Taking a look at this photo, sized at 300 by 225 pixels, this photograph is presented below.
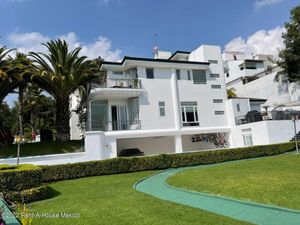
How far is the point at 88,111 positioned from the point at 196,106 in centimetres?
1228

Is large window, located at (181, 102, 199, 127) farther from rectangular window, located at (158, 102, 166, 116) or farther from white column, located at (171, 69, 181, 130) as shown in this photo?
rectangular window, located at (158, 102, 166, 116)

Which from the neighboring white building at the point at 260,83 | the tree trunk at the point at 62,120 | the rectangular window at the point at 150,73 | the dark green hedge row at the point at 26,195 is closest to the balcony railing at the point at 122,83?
the rectangular window at the point at 150,73

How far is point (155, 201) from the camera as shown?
913 centimetres

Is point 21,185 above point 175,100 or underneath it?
underneath

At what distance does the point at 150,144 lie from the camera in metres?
29.3

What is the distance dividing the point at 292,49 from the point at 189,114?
18682mm

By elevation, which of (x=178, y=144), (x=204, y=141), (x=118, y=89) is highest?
(x=118, y=89)

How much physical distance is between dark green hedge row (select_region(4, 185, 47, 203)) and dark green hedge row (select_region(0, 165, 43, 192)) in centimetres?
25

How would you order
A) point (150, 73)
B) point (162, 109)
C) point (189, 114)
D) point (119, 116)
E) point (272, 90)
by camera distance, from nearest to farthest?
point (119, 116)
point (162, 109)
point (150, 73)
point (189, 114)
point (272, 90)

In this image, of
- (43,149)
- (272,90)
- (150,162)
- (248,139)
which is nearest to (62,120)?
→ (43,149)

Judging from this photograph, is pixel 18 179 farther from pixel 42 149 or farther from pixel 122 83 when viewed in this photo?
pixel 122 83

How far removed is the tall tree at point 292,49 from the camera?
1353 inches

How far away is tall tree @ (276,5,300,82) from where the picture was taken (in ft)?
113

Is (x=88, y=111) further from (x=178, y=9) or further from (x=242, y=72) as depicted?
(x=242, y=72)
